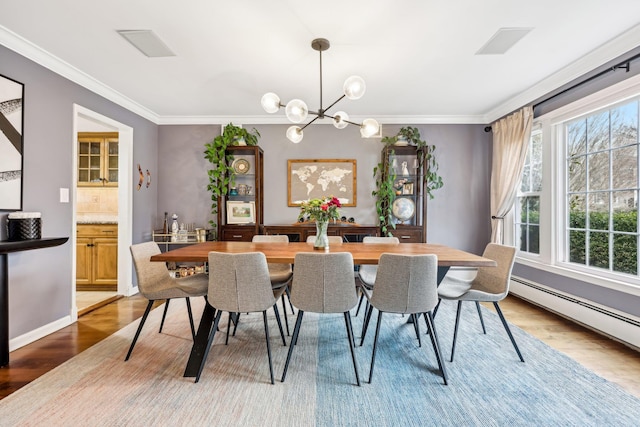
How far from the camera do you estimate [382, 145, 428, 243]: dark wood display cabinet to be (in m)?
4.26

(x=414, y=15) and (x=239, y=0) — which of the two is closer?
(x=239, y=0)

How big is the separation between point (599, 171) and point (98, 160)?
19.9 ft

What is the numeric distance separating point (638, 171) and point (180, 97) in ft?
15.2

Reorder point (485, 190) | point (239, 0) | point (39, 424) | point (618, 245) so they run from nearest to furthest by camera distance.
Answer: point (39, 424) < point (239, 0) < point (618, 245) < point (485, 190)

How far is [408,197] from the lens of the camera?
4.45 meters

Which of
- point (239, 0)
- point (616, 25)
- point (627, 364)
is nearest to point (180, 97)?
point (239, 0)

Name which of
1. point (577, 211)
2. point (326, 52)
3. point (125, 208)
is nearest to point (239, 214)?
point (125, 208)

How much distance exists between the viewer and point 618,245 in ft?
8.81

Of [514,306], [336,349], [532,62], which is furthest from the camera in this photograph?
[514,306]

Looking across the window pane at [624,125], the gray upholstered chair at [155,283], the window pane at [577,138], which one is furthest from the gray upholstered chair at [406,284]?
the window pane at [577,138]

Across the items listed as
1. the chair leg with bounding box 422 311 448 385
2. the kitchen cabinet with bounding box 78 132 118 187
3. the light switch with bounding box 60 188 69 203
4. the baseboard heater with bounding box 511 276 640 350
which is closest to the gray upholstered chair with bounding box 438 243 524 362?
the chair leg with bounding box 422 311 448 385

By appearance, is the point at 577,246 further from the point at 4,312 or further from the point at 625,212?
the point at 4,312

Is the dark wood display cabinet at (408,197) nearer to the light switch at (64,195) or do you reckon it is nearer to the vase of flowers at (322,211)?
the vase of flowers at (322,211)

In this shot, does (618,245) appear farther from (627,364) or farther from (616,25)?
(616,25)
